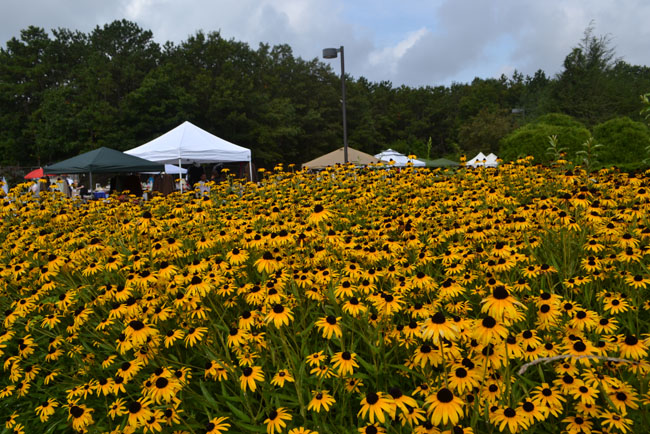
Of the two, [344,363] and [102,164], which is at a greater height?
[102,164]

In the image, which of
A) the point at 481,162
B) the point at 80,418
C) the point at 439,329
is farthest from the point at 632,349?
the point at 481,162

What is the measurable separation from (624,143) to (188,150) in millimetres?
12316

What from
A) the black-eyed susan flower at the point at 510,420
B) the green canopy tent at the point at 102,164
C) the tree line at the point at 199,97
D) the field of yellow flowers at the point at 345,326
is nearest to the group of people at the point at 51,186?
the green canopy tent at the point at 102,164

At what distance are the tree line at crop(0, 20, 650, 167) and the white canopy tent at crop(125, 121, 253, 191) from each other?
23125mm

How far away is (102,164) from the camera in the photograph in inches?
408

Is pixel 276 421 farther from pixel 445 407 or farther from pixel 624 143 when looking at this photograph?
pixel 624 143

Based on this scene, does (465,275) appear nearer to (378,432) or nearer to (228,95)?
(378,432)

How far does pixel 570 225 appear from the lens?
323 centimetres

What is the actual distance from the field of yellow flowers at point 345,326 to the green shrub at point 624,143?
7.33 metres

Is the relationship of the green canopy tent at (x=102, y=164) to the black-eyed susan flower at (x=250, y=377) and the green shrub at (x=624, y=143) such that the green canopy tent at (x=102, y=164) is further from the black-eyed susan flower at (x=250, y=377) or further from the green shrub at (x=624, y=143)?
the green shrub at (x=624, y=143)

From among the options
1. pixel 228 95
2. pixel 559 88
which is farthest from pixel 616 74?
pixel 228 95

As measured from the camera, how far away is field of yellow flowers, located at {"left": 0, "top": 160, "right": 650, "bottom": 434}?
192cm

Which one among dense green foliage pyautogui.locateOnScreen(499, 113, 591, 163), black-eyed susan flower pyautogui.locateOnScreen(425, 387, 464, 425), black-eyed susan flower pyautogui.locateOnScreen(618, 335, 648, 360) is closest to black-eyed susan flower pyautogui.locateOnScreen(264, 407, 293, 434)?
black-eyed susan flower pyautogui.locateOnScreen(425, 387, 464, 425)

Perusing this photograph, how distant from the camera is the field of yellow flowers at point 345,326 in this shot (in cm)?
192
